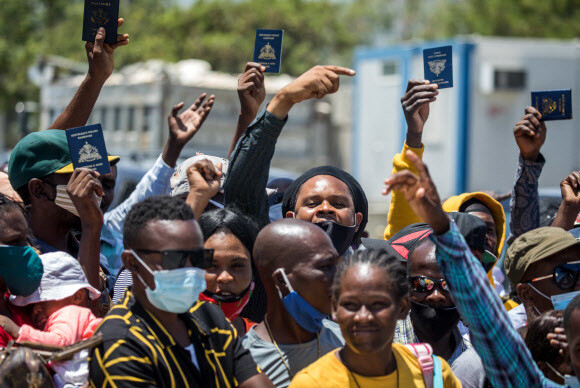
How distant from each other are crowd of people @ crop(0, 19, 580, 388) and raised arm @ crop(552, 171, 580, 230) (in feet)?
0.04

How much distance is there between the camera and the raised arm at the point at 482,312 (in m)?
3.00

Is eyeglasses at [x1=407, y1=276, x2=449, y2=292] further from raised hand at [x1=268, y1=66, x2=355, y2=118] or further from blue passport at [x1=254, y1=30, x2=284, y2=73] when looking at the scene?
blue passport at [x1=254, y1=30, x2=284, y2=73]

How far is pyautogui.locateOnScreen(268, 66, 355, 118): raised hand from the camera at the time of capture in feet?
13.7

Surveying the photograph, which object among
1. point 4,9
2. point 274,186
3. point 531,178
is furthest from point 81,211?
point 4,9

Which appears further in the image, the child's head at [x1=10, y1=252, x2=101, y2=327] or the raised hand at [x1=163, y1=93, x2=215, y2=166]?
the raised hand at [x1=163, y1=93, x2=215, y2=166]

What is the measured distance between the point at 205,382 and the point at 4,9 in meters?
32.7

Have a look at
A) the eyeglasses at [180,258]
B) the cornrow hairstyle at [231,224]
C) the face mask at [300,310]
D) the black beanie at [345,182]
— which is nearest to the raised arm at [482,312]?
the face mask at [300,310]

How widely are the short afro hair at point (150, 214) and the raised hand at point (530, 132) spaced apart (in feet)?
8.16

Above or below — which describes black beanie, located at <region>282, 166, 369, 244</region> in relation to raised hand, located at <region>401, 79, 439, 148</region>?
below

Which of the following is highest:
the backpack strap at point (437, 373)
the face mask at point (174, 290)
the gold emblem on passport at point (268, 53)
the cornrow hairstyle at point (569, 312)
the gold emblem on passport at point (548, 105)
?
the gold emblem on passport at point (268, 53)

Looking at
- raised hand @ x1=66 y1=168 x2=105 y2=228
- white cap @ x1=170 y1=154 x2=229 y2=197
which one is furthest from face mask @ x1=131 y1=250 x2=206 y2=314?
white cap @ x1=170 y1=154 x2=229 y2=197

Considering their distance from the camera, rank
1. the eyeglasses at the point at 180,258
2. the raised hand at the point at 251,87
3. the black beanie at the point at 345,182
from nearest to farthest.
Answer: the eyeglasses at the point at 180,258 < the black beanie at the point at 345,182 < the raised hand at the point at 251,87

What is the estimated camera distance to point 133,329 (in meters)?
3.04

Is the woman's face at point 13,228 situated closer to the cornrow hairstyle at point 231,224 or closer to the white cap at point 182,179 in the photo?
the cornrow hairstyle at point 231,224
